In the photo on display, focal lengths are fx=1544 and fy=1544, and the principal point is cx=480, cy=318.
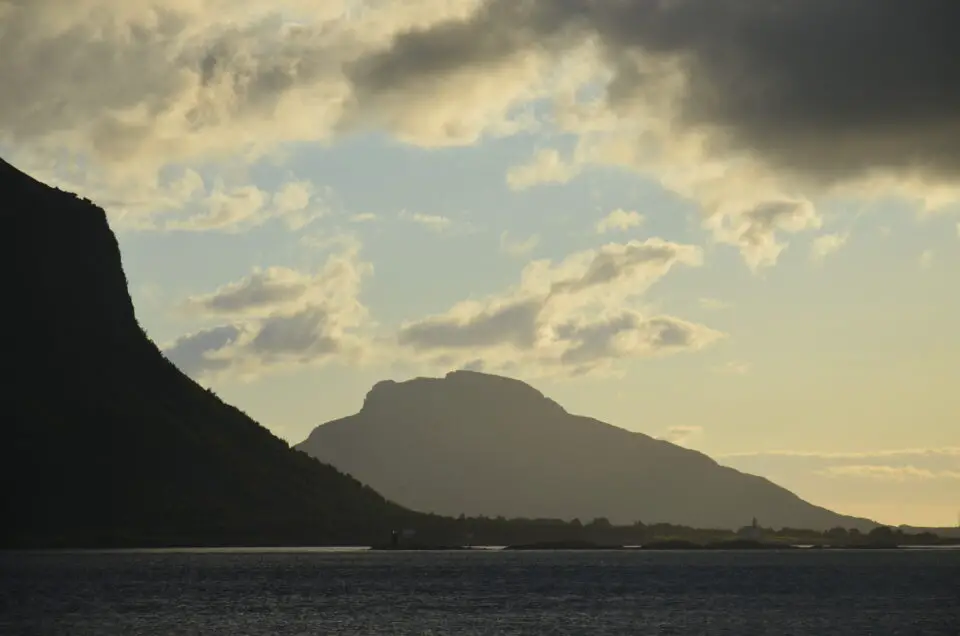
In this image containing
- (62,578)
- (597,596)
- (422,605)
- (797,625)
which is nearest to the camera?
(797,625)

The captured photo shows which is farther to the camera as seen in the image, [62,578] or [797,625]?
[62,578]

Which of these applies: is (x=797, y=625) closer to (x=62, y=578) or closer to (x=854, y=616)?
(x=854, y=616)

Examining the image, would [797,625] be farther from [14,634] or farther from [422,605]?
[14,634]

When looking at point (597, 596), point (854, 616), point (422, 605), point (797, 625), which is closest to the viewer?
point (797, 625)

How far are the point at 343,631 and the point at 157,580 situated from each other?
8249cm

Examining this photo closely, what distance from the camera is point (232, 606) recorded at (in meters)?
151

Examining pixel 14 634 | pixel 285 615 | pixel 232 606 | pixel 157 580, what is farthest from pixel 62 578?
pixel 14 634

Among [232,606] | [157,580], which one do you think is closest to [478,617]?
[232,606]

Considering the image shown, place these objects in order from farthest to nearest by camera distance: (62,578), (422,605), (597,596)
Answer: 1. (62,578)
2. (597,596)
3. (422,605)

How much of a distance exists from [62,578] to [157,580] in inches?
470

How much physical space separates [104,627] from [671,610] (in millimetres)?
56405

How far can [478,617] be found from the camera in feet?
458

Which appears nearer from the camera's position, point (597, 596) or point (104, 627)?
point (104, 627)

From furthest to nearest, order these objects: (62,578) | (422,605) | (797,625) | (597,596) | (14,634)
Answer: (62,578) → (597,596) → (422,605) → (797,625) → (14,634)
